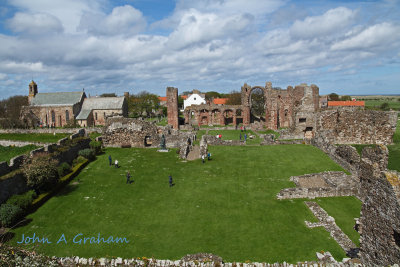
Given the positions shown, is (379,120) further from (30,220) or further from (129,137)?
(30,220)

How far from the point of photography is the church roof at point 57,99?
201 ft

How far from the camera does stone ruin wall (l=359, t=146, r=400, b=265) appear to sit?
7254 mm

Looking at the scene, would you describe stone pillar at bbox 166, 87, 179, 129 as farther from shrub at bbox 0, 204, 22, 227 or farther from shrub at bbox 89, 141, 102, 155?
shrub at bbox 0, 204, 22, 227

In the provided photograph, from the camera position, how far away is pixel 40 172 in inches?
703

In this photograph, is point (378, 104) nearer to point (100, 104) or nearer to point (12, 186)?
point (100, 104)

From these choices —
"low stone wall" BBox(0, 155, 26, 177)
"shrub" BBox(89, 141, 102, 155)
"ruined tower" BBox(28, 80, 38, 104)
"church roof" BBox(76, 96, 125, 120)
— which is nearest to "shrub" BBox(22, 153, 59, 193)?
"low stone wall" BBox(0, 155, 26, 177)

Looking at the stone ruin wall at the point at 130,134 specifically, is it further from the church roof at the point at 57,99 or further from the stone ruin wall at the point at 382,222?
the church roof at the point at 57,99

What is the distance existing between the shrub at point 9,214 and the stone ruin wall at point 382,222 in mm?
16410

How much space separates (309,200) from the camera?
52.5 ft

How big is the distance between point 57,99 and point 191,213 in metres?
58.9

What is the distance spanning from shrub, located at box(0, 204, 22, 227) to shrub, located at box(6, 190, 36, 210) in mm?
473

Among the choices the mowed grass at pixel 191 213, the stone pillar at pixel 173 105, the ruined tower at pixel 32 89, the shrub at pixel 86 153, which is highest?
the ruined tower at pixel 32 89

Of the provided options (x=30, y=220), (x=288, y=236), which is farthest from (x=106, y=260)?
(x=30, y=220)

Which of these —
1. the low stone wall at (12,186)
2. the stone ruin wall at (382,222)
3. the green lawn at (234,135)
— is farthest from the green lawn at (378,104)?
the low stone wall at (12,186)
